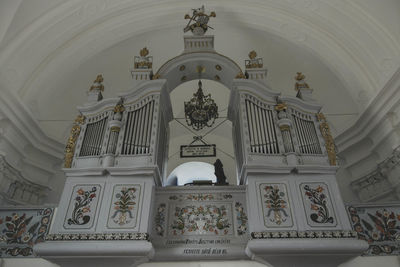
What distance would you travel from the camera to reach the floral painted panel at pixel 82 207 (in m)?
5.00

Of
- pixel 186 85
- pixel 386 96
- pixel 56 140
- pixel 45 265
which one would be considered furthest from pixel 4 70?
pixel 386 96

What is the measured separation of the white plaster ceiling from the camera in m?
7.65

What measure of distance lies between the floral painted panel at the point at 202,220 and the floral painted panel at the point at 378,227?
7.13ft

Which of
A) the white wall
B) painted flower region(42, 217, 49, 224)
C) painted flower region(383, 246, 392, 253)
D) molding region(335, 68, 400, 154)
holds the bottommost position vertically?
the white wall

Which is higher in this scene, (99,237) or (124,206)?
(124,206)

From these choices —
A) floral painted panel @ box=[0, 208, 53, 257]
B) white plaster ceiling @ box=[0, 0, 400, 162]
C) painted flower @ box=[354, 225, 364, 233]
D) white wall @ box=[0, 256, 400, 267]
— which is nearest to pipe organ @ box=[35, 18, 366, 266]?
white wall @ box=[0, 256, 400, 267]

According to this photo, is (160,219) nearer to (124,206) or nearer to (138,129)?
(124,206)

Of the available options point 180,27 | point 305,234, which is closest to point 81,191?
point 305,234

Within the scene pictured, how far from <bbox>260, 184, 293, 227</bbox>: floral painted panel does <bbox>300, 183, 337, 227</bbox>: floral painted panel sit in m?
0.31

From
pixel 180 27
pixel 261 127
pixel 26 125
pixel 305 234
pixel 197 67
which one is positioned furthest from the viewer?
pixel 180 27

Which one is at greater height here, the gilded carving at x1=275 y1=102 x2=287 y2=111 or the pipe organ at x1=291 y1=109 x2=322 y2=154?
the gilded carving at x1=275 y1=102 x2=287 y2=111

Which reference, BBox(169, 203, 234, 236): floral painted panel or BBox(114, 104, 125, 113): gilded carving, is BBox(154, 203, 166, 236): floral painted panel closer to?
BBox(169, 203, 234, 236): floral painted panel

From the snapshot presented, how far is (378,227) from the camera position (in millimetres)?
5344

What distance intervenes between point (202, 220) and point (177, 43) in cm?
670
